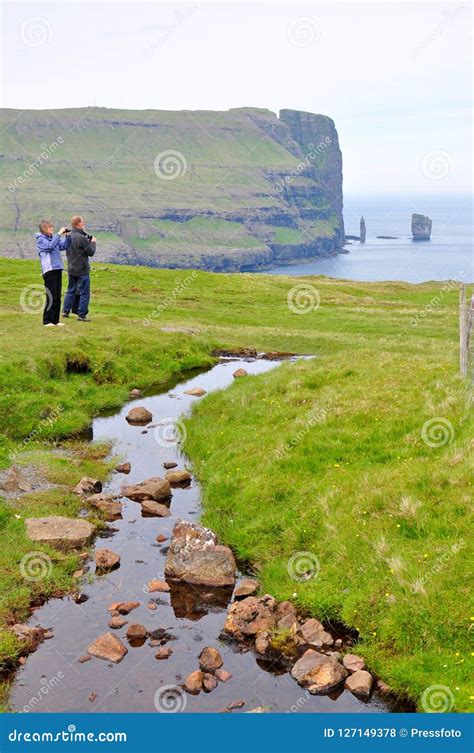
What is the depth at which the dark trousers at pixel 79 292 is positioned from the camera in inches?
1342

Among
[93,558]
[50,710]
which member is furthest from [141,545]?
[50,710]

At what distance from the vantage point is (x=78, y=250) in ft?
104

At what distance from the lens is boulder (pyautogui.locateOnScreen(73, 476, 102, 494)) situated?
19.3 meters

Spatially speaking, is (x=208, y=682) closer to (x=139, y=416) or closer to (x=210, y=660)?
(x=210, y=660)

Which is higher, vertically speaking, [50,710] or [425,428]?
[425,428]

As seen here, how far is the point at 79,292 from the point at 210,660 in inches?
1057

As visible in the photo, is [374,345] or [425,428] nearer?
[425,428]

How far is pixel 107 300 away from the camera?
55.2 meters

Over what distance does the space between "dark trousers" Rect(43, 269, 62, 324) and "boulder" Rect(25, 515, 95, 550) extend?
1614cm

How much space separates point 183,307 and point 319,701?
155 feet

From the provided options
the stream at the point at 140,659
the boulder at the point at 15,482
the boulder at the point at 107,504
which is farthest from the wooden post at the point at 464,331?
the boulder at the point at 15,482

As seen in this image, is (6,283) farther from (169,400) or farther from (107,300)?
(169,400)

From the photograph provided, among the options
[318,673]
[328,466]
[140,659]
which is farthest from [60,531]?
[318,673]

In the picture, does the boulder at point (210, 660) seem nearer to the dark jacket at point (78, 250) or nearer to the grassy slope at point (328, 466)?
the grassy slope at point (328, 466)
